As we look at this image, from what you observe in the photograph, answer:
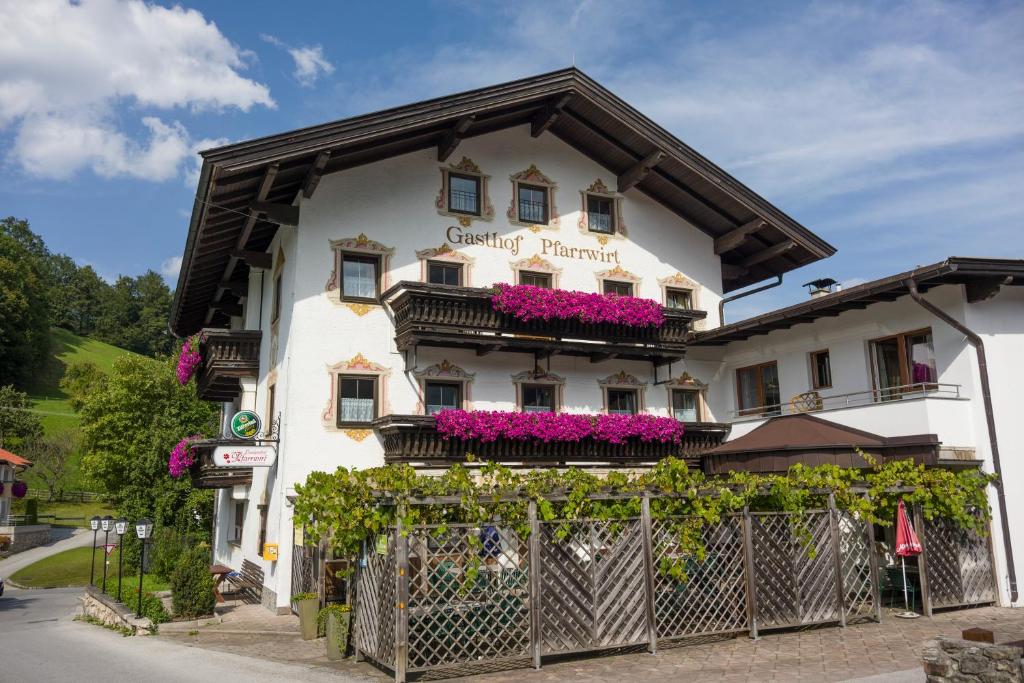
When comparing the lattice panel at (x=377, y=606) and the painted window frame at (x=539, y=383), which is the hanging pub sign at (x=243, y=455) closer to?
the painted window frame at (x=539, y=383)

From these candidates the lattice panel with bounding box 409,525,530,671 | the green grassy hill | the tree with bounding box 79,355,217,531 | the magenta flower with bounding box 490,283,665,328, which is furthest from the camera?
the green grassy hill

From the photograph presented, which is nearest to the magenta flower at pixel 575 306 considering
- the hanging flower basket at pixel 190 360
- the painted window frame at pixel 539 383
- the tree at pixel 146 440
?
the painted window frame at pixel 539 383

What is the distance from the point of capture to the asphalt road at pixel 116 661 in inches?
432

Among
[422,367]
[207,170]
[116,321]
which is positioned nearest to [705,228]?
[422,367]

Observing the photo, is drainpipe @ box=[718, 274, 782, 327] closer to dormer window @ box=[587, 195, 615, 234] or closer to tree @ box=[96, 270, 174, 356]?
dormer window @ box=[587, 195, 615, 234]

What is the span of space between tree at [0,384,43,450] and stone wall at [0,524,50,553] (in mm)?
17189

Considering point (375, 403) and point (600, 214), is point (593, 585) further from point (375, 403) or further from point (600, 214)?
point (600, 214)

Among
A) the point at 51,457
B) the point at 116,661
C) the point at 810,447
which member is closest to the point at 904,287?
the point at 810,447

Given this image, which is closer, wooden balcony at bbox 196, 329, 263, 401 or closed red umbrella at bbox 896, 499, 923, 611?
closed red umbrella at bbox 896, 499, 923, 611

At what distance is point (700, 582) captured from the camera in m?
12.3

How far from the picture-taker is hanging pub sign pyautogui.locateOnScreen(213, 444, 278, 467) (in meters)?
17.5

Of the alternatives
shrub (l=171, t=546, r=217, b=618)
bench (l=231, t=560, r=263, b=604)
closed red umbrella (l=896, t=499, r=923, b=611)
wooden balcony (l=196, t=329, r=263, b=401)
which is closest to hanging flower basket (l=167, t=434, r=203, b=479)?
wooden balcony (l=196, t=329, r=263, b=401)

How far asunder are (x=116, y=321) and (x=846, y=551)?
4978 inches

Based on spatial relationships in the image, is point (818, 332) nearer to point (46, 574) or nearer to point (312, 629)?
point (312, 629)
